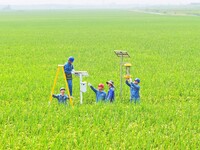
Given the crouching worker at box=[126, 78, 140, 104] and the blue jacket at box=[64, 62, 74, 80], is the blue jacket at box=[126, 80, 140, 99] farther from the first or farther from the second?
the blue jacket at box=[64, 62, 74, 80]

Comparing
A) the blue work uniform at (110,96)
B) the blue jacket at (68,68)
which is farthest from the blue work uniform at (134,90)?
the blue jacket at (68,68)

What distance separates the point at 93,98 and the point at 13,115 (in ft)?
11.2

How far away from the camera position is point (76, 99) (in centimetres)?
1259

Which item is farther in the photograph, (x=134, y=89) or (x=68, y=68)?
(x=68, y=68)

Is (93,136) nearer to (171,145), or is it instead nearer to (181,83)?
(171,145)

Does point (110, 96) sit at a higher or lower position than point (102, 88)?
lower

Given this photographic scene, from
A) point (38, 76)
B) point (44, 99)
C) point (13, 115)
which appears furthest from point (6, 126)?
point (38, 76)

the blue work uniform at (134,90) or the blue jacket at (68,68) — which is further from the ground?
the blue jacket at (68,68)

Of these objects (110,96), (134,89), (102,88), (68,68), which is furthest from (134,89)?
(68,68)

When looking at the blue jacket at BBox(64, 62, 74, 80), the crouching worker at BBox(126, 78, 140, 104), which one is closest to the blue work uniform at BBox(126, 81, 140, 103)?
the crouching worker at BBox(126, 78, 140, 104)

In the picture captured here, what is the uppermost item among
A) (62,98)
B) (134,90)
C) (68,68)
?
(68,68)

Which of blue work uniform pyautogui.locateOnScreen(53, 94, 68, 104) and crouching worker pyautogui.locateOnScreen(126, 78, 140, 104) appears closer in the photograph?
crouching worker pyautogui.locateOnScreen(126, 78, 140, 104)

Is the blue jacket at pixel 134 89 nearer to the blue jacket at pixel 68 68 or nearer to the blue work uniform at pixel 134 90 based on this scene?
the blue work uniform at pixel 134 90

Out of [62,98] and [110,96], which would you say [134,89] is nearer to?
[110,96]
